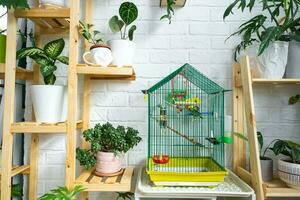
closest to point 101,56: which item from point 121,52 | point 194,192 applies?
point 121,52

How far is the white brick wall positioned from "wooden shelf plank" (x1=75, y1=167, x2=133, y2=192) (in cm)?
25

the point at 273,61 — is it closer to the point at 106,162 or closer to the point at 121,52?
the point at 121,52

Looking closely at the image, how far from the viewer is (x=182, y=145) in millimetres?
1292

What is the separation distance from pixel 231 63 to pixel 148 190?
782mm

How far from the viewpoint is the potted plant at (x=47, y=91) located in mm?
1070

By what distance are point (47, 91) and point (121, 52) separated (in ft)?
1.17

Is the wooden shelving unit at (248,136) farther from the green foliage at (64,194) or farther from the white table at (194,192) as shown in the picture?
the green foliage at (64,194)

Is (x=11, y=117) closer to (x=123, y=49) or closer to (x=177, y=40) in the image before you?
(x=123, y=49)

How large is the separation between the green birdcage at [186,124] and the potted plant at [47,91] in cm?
39

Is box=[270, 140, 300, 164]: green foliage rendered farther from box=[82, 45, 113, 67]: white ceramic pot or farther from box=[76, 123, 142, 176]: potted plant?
box=[82, 45, 113, 67]: white ceramic pot

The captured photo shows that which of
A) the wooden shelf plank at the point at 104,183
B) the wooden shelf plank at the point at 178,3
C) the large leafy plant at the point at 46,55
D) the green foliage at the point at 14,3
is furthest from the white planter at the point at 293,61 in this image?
the green foliage at the point at 14,3

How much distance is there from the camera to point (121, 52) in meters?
1.11

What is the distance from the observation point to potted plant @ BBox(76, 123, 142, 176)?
1.11 m

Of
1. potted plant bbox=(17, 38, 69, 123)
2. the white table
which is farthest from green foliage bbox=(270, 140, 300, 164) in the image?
potted plant bbox=(17, 38, 69, 123)
